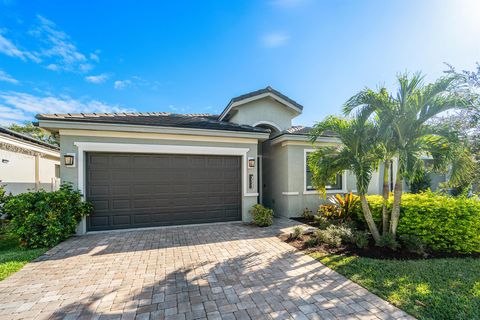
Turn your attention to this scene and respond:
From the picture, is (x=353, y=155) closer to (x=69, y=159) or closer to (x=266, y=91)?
(x=266, y=91)

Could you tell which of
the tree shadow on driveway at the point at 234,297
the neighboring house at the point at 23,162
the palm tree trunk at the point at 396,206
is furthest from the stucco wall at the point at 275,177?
the neighboring house at the point at 23,162

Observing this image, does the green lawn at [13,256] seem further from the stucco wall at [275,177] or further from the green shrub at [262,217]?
the stucco wall at [275,177]

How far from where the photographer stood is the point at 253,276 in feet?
13.2

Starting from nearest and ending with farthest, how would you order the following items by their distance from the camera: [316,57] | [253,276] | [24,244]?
1. [253,276]
2. [24,244]
3. [316,57]

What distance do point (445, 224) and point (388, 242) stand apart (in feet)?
5.09

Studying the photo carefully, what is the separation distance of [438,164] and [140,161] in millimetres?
8708

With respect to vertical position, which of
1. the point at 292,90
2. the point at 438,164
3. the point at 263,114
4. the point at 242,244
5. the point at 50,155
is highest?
the point at 292,90

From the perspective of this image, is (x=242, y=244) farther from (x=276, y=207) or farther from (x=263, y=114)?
(x=263, y=114)

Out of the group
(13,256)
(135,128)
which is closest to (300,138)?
(135,128)

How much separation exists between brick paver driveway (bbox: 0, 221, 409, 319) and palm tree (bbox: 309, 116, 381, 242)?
221cm

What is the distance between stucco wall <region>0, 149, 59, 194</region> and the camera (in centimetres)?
1012

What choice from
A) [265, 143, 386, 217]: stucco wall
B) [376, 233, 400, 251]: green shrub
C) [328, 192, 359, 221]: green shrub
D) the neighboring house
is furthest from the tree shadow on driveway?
the neighboring house

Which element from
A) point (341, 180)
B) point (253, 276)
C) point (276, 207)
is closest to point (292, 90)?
point (341, 180)

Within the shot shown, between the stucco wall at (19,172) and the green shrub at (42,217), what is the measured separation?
18.4 feet
